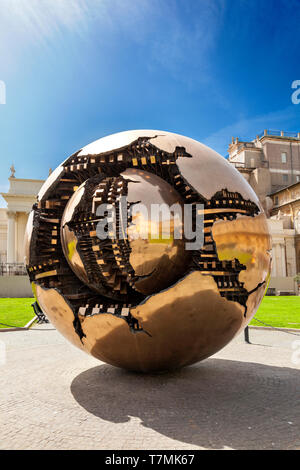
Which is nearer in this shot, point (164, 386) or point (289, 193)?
point (164, 386)

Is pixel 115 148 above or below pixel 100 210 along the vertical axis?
above

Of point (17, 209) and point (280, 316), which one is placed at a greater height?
point (17, 209)

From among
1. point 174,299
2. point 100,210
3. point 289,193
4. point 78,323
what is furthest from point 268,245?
point 289,193

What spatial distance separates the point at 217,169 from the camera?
4.94 meters

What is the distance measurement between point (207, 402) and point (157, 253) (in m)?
2.22

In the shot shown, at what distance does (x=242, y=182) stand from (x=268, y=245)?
1086mm

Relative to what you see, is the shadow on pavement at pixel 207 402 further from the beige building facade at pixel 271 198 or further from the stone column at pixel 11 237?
the stone column at pixel 11 237

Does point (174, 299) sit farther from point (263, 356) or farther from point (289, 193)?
point (289, 193)

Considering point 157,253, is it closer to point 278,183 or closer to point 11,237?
point 11,237

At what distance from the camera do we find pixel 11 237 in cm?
4641

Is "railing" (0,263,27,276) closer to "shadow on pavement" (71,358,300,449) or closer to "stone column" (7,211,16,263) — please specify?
"stone column" (7,211,16,263)

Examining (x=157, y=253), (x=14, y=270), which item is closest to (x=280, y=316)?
(x=157, y=253)
